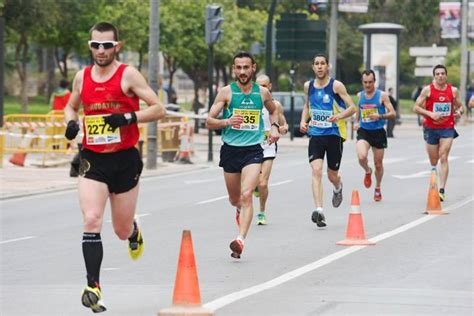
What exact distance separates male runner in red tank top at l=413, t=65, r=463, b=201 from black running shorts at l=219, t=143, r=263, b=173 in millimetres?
7000

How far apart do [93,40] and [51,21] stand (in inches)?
1656

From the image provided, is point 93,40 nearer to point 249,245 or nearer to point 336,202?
point 249,245

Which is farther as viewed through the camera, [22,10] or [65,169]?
[22,10]

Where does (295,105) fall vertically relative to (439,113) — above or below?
below

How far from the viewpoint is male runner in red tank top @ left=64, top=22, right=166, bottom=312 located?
10.4 meters

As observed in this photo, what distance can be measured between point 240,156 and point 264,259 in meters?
0.99

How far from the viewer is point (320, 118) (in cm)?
1728

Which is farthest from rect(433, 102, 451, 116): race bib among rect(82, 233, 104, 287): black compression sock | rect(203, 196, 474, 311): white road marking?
rect(82, 233, 104, 287): black compression sock

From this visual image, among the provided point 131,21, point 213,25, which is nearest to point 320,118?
point 213,25

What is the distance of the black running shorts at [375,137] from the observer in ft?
69.2

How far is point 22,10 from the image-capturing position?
4994 centimetres

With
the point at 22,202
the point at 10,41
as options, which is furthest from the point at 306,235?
the point at 10,41

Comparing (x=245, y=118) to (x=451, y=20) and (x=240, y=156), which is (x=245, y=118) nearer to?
(x=240, y=156)

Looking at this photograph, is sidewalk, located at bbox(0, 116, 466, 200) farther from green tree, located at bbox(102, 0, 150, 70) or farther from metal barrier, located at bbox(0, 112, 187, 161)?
green tree, located at bbox(102, 0, 150, 70)
